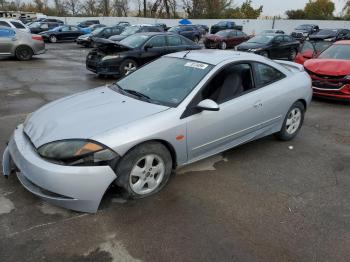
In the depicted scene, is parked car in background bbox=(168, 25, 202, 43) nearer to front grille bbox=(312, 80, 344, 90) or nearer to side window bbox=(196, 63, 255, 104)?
front grille bbox=(312, 80, 344, 90)

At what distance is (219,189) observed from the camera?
3.96 meters

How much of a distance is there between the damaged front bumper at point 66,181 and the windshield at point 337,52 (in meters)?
7.84

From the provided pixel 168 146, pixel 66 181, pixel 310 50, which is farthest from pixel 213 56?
pixel 310 50

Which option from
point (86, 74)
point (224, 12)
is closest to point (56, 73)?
point (86, 74)

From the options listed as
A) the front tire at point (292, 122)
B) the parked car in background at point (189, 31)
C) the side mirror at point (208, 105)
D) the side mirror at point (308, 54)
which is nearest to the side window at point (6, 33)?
the side mirror at point (308, 54)

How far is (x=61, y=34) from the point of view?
2688cm

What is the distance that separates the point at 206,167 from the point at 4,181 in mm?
2412

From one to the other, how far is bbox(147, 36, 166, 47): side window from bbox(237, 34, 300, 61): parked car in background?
18.6 feet

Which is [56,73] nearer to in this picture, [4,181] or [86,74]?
[86,74]

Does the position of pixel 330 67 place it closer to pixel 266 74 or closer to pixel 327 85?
pixel 327 85

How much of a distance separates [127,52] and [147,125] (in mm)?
8071

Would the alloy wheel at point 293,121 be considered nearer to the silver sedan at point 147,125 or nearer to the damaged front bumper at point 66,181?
the silver sedan at point 147,125

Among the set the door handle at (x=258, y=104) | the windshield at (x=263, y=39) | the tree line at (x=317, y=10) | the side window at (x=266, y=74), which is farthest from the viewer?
the tree line at (x=317, y=10)

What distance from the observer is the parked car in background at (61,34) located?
26.4 metres
